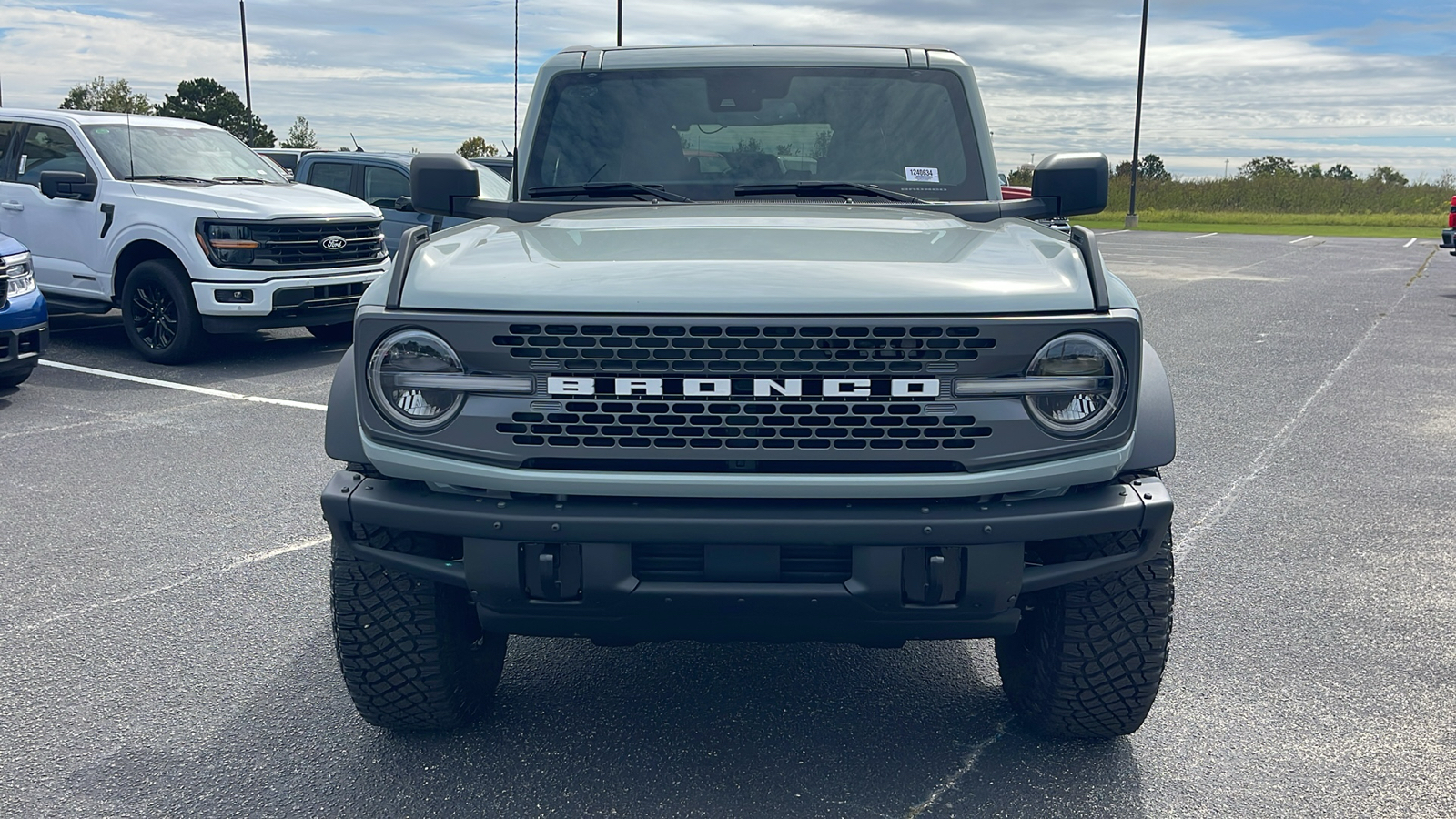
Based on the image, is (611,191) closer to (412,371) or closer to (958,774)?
(412,371)

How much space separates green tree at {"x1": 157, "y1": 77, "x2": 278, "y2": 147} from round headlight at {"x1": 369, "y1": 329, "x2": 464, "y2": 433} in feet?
170

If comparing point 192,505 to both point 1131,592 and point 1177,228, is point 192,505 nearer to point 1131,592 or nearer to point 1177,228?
point 1131,592

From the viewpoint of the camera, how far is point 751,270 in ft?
8.99

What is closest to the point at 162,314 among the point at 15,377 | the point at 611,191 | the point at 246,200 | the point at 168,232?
the point at 168,232

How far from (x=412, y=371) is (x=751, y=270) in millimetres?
783

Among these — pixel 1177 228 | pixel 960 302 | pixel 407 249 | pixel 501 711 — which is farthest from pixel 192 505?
pixel 1177 228

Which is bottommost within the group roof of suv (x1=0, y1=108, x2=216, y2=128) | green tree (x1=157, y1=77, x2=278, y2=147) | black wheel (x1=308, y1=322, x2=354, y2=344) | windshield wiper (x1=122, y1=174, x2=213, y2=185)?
black wheel (x1=308, y1=322, x2=354, y2=344)

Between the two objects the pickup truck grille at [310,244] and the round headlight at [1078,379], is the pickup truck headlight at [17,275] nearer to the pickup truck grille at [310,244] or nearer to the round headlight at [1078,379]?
the pickup truck grille at [310,244]

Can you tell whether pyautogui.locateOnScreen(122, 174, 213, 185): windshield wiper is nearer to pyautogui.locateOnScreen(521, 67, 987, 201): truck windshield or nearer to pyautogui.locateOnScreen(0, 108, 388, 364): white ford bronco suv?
pyautogui.locateOnScreen(0, 108, 388, 364): white ford bronco suv

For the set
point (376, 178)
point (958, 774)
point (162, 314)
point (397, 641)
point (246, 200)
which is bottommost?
point (958, 774)

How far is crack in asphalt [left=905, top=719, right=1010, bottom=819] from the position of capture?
295 centimetres

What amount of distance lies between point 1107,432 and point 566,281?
4.06 feet

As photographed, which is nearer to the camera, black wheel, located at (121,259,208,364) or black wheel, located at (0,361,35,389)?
black wheel, located at (0,361,35,389)

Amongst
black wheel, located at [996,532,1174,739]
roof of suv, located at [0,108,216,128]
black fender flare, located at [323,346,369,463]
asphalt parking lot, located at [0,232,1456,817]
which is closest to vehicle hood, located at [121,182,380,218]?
roof of suv, located at [0,108,216,128]
